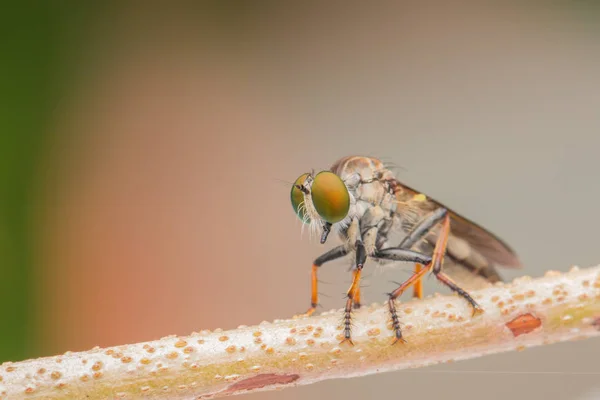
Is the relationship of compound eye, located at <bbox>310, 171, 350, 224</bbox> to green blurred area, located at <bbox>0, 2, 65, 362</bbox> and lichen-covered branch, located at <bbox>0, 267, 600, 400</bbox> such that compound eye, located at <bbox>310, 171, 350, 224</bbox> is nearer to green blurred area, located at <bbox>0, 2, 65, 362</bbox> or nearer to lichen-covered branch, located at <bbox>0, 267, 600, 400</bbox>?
lichen-covered branch, located at <bbox>0, 267, 600, 400</bbox>

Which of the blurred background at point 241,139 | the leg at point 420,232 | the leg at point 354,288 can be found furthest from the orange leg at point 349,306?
the blurred background at point 241,139

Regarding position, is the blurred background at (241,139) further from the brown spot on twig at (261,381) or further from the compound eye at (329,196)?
the brown spot on twig at (261,381)

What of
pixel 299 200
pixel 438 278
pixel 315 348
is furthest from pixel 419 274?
pixel 315 348

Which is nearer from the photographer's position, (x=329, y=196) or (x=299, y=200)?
(x=329, y=196)

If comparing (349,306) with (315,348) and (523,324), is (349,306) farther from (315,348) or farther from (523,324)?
(523,324)

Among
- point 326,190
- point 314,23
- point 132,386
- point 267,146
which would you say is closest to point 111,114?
point 267,146

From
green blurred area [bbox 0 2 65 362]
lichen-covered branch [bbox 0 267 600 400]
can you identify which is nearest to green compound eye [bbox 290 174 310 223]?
lichen-covered branch [bbox 0 267 600 400]
